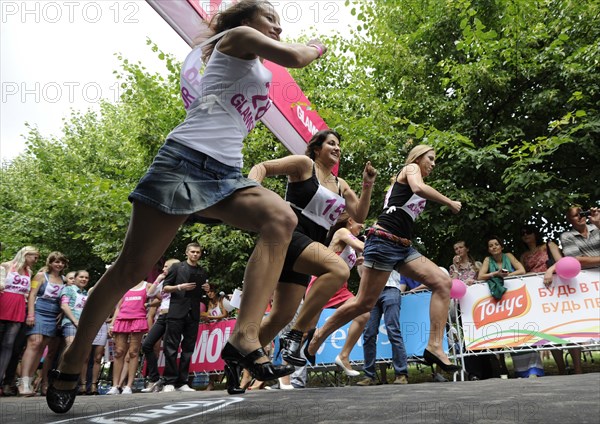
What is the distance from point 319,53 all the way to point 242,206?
0.77 m

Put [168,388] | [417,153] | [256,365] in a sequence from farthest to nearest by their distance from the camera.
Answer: [168,388] < [417,153] < [256,365]

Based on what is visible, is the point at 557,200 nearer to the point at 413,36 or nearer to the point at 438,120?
the point at 438,120

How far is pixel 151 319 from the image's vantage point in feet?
28.8

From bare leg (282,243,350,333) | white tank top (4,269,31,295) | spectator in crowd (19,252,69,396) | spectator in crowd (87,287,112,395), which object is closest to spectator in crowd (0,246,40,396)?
white tank top (4,269,31,295)

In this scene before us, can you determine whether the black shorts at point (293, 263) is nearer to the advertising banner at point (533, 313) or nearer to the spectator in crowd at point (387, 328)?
the spectator in crowd at point (387, 328)

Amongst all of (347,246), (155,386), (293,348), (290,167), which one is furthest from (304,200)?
(155,386)

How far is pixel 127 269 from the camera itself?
226 centimetres

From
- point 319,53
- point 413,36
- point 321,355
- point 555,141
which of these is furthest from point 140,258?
point 413,36

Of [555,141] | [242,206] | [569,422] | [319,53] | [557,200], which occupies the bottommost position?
[569,422]

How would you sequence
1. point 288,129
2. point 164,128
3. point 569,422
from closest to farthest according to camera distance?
1. point 569,422
2. point 288,129
3. point 164,128

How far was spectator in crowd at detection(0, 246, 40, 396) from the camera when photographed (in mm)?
6836

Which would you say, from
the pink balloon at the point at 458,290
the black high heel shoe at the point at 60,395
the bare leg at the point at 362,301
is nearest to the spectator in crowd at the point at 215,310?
the pink balloon at the point at 458,290

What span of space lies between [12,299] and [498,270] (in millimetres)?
6147

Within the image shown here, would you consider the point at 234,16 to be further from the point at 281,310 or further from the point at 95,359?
the point at 95,359
